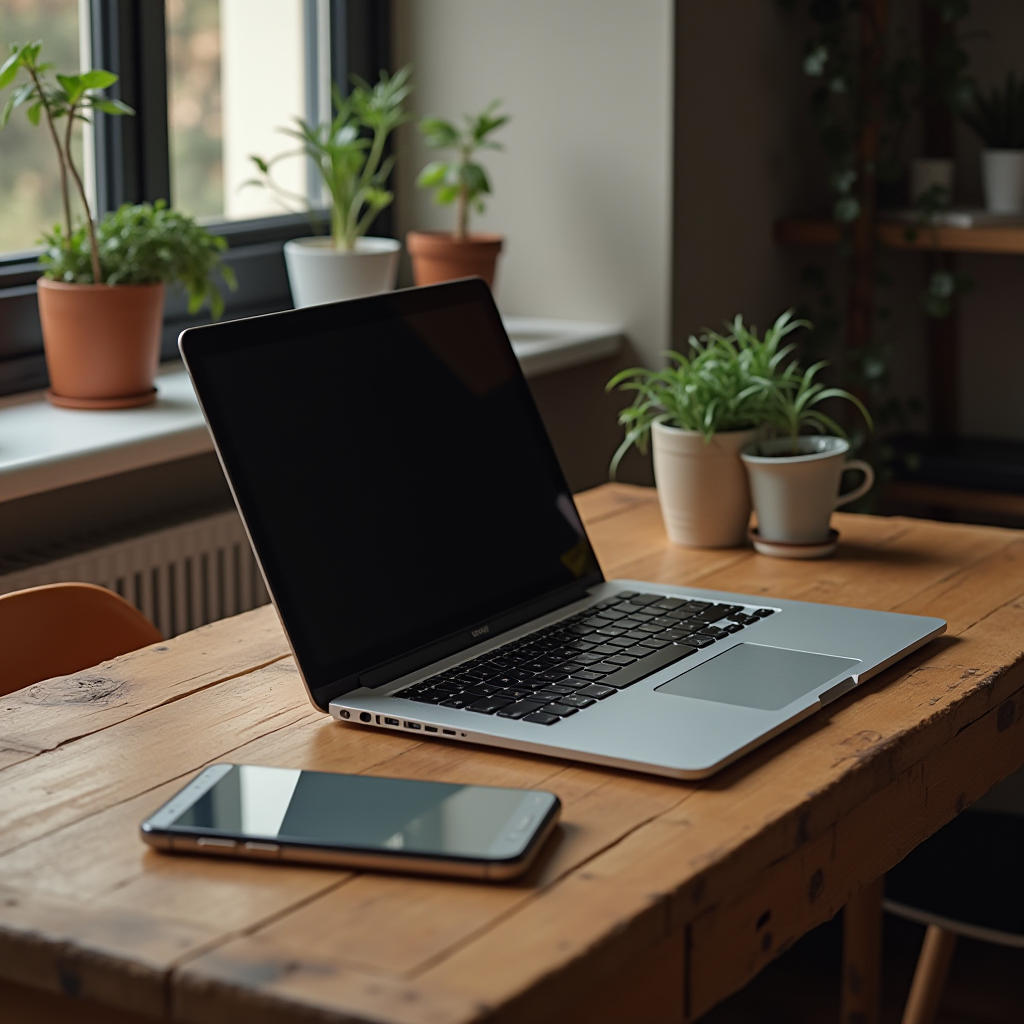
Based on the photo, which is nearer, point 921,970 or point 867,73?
point 921,970

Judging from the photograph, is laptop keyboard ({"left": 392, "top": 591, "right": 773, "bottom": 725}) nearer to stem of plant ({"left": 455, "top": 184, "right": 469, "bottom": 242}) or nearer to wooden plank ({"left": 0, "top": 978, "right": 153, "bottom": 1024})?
wooden plank ({"left": 0, "top": 978, "right": 153, "bottom": 1024})

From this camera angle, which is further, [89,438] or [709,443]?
[89,438]

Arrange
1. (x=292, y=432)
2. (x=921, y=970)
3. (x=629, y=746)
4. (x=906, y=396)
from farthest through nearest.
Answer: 1. (x=906, y=396)
2. (x=921, y=970)
3. (x=292, y=432)
4. (x=629, y=746)

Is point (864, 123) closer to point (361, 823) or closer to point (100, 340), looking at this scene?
point (100, 340)

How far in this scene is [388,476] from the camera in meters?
1.25

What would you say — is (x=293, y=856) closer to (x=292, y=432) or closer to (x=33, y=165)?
(x=292, y=432)

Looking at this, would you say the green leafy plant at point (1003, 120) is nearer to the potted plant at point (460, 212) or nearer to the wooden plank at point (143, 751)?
the potted plant at point (460, 212)

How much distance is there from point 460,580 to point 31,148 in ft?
3.91

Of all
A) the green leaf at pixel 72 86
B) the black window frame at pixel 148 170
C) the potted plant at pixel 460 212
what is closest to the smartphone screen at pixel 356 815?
the green leaf at pixel 72 86

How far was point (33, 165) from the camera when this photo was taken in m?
2.14

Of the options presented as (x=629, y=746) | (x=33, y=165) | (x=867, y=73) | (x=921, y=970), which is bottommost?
(x=921, y=970)

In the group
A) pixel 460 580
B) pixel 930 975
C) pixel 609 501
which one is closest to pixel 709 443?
pixel 609 501

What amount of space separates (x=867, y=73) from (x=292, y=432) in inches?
69.7

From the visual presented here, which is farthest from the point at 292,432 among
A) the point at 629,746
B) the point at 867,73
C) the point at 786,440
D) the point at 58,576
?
the point at 867,73
